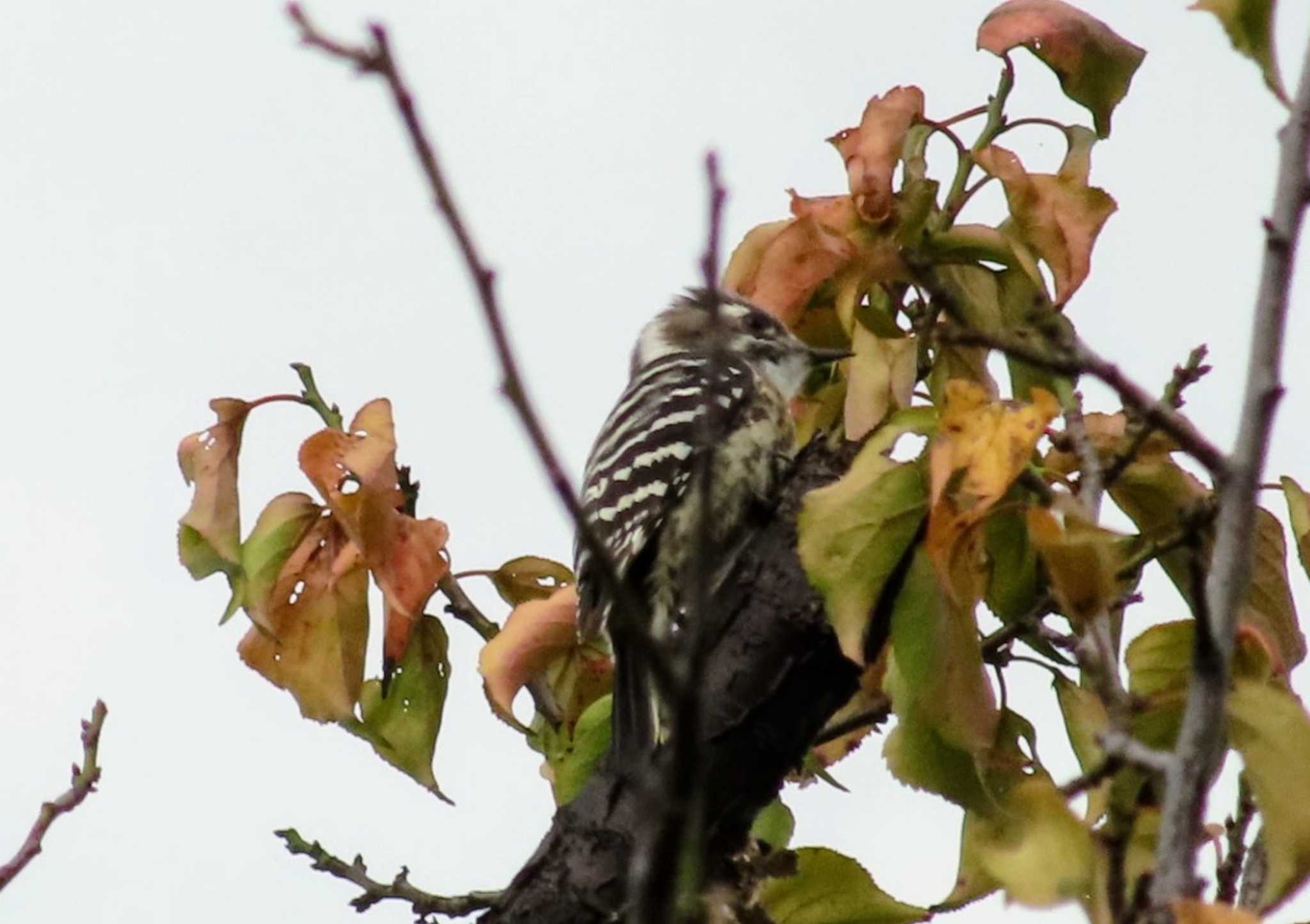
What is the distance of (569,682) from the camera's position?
498 centimetres

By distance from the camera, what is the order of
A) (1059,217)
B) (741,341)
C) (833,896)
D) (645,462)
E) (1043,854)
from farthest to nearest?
(741,341)
(645,462)
(1059,217)
(833,896)
(1043,854)

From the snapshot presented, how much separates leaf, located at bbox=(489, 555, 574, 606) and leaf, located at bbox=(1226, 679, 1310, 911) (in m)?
2.37

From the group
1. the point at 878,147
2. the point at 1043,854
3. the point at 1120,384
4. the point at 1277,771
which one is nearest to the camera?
the point at 1120,384

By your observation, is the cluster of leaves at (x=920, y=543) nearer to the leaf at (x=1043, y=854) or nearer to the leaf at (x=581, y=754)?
the leaf at (x=581, y=754)

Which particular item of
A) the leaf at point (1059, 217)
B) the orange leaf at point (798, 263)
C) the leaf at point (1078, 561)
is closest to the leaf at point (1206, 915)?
the leaf at point (1078, 561)

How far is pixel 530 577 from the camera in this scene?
4996 mm

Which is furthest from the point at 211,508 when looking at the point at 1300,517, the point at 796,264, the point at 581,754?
the point at 1300,517

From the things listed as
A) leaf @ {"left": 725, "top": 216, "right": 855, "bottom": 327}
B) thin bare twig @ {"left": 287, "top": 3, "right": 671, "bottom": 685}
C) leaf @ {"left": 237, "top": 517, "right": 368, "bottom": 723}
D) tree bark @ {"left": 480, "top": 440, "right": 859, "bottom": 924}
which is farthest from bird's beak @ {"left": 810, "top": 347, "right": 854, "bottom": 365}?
thin bare twig @ {"left": 287, "top": 3, "right": 671, "bottom": 685}

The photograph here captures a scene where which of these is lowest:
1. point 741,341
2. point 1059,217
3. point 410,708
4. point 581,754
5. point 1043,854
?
point 1043,854

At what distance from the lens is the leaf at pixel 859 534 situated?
137 inches

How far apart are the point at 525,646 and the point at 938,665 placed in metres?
1.33

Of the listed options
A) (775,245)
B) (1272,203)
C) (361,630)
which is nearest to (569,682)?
(361,630)

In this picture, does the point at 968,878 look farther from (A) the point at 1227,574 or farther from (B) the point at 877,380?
(A) the point at 1227,574

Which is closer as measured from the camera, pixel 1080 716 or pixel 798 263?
pixel 1080 716
